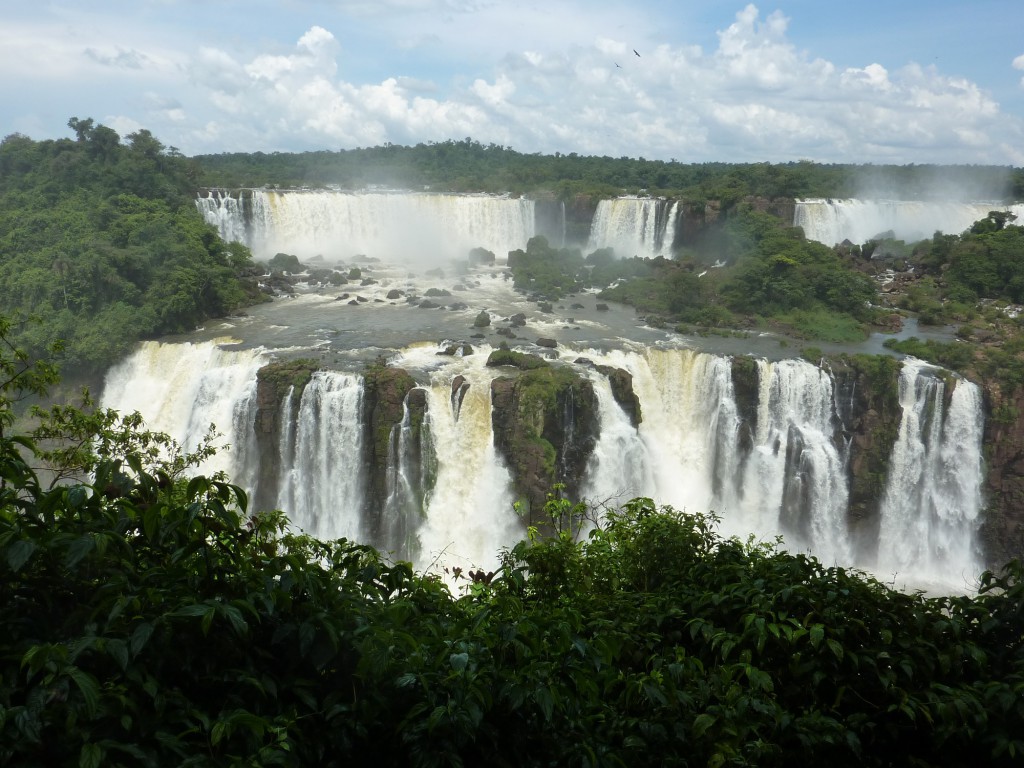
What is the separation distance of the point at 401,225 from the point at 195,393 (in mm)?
18988

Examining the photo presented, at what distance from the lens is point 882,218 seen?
35938 millimetres

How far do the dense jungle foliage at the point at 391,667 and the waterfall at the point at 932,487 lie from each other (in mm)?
16152

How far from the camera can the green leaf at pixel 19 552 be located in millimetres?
2412

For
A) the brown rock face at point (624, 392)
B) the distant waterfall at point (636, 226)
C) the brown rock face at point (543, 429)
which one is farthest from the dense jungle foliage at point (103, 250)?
the distant waterfall at point (636, 226)

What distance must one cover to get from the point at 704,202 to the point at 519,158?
27.5 m

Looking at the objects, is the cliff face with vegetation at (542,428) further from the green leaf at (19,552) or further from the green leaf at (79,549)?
the green leaf at (19,552)

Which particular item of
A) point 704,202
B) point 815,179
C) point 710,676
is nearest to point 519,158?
point 815,179

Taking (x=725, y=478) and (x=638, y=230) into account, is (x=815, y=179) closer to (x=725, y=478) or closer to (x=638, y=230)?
(x=638, y=230)

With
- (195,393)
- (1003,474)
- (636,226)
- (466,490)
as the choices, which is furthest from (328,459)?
(636,226)

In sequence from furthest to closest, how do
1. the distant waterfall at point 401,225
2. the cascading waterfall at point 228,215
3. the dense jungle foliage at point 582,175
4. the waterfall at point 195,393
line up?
the dense jungle foliage at point 582,175, the distant waterfall at point 401,225, the cascading waterfall at point 228,215, the waterfall at point 195,393

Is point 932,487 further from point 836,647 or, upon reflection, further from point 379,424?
point 836,647

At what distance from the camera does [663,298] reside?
25234mm

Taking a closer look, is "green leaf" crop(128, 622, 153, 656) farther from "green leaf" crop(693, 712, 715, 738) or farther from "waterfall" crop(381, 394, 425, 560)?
"waterfall" crop(381, 394, 425, 560)

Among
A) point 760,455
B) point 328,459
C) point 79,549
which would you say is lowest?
point 760,455
